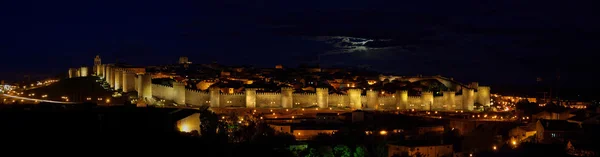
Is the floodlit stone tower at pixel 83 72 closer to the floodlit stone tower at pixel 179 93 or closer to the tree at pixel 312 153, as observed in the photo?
the floodlit stone tower at pixel 179 93

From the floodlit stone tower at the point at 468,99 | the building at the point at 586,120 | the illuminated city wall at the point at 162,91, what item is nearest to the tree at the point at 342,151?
the building at the point at 586,120

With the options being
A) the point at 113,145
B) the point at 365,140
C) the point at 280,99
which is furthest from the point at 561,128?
the point at 280,99

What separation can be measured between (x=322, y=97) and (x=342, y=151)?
16.4 m

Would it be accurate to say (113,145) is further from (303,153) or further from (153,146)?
(303,153)

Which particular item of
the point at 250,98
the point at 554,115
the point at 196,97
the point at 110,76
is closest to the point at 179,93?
the point at 196,97

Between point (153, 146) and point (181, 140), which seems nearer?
point (153, 146)

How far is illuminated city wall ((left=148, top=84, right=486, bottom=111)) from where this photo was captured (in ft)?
112

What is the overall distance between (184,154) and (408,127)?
42.4 ft

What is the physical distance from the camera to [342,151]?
18.4 meters

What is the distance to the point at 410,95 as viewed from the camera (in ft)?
121

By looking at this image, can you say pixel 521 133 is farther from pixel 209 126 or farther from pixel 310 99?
pixel 310 99

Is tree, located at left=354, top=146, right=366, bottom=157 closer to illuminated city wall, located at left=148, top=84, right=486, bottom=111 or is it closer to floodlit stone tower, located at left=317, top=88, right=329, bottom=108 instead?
illuminated city wall, located at left=148, top=84, right=486, bottom=111

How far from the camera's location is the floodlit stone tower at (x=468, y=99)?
115ft

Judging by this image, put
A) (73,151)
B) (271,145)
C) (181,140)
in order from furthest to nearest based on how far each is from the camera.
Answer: (271,145), (181,140), (73,151)
